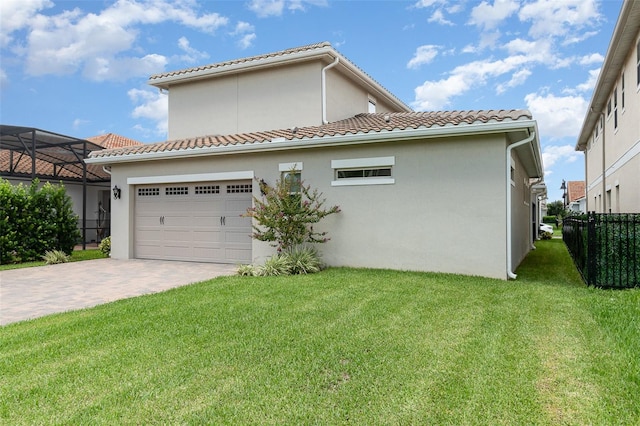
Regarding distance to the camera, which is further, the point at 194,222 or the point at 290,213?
the point at 194,222

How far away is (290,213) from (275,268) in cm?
142

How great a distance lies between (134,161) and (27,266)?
447 centimetres

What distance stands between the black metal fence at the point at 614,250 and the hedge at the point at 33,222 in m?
15.6

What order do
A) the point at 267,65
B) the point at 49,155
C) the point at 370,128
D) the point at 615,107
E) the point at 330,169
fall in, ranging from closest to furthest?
the point at 370,128, the point at 330,169, the point at 267,65, the point at 615,107, the point at 49,155

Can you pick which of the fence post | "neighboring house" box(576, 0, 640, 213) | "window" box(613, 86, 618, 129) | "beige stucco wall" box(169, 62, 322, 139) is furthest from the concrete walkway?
"window" box(613, 86, 618, 129)

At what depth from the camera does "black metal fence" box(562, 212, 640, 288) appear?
7.46m

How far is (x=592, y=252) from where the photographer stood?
7.78 meters

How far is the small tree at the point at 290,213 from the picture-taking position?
10.0 m

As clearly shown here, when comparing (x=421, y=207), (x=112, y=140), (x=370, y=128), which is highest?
(x=112, y=140)

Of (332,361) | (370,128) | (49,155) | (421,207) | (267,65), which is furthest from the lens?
(49,155)

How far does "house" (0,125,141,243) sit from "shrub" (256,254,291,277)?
12.0 metres

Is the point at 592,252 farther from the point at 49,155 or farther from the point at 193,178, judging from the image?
the point at 49,155

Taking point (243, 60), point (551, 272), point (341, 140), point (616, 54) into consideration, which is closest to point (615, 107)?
point (616, 54)

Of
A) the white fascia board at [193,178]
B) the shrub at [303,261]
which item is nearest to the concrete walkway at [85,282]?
the shrub at [303,261]
